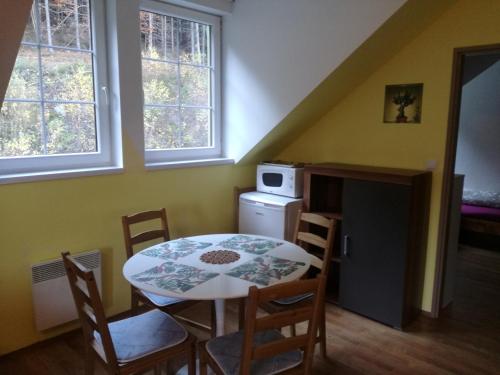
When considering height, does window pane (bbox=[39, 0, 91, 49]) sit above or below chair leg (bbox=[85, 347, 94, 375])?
above

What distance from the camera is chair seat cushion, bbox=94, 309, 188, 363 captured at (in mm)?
1766

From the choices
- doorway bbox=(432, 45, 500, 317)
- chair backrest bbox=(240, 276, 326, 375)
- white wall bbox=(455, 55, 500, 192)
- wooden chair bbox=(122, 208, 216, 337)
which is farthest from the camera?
white wall bbox=(455, 55, 500, 192)

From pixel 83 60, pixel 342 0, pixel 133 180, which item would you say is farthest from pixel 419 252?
pixel 83 60

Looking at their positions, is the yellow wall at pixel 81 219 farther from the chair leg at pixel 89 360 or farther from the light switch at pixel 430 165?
the light switch at pixel 430 165

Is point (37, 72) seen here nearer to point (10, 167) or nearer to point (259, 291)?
point (10, 167)

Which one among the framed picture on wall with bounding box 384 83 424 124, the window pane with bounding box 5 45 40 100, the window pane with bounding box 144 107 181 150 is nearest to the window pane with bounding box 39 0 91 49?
the window pane with bounding box 5 45 40 100

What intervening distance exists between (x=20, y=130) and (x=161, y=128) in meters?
1.01

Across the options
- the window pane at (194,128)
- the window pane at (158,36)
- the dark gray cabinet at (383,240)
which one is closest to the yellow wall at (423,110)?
the dark gray cabinet at (383,240)

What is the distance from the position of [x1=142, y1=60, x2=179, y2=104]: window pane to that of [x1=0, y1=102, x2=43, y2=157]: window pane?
2.63 ft

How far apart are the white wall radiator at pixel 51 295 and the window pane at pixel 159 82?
1288 millimetres

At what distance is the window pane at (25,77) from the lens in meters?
2.38

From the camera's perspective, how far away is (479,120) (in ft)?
16.9

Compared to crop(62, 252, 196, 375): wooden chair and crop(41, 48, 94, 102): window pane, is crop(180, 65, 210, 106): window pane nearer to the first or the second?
crop(41, 48, 94, 102): window pane

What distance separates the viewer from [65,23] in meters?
2.54
